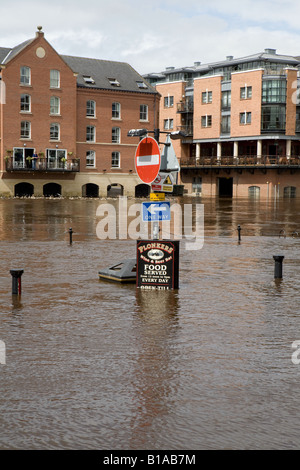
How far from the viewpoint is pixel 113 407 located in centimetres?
577

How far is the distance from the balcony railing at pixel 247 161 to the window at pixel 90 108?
1669cm

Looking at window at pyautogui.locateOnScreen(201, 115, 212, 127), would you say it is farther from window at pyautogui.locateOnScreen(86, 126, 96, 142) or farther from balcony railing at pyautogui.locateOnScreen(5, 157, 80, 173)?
balcony railing at pyautogui.locateOnScreen(5, 157, 80, 173)

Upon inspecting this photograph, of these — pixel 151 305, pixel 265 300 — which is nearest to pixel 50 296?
pixel 151 305

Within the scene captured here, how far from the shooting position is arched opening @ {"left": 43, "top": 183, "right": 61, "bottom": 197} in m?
61.9

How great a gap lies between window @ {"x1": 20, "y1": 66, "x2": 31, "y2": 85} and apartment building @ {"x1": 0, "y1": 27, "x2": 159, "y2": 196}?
90mm

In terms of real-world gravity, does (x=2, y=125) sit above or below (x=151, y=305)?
above

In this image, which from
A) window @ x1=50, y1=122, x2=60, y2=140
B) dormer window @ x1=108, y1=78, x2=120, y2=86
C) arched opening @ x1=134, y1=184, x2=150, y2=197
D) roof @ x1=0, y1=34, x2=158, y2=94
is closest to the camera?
window @ x1=50, y1=122, x2=60, y2=140

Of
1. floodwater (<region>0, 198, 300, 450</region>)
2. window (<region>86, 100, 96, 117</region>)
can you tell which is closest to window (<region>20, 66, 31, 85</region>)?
window (<region>86, 100, 96, 117</region>)

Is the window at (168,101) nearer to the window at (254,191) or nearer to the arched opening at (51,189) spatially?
the window at (254,191)

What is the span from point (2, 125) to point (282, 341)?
53.5m

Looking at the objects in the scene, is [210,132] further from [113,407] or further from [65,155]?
[113,407]

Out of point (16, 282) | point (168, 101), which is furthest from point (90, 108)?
point (16, 282)

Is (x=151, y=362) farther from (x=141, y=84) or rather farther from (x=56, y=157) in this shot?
(x=141, y=84)
